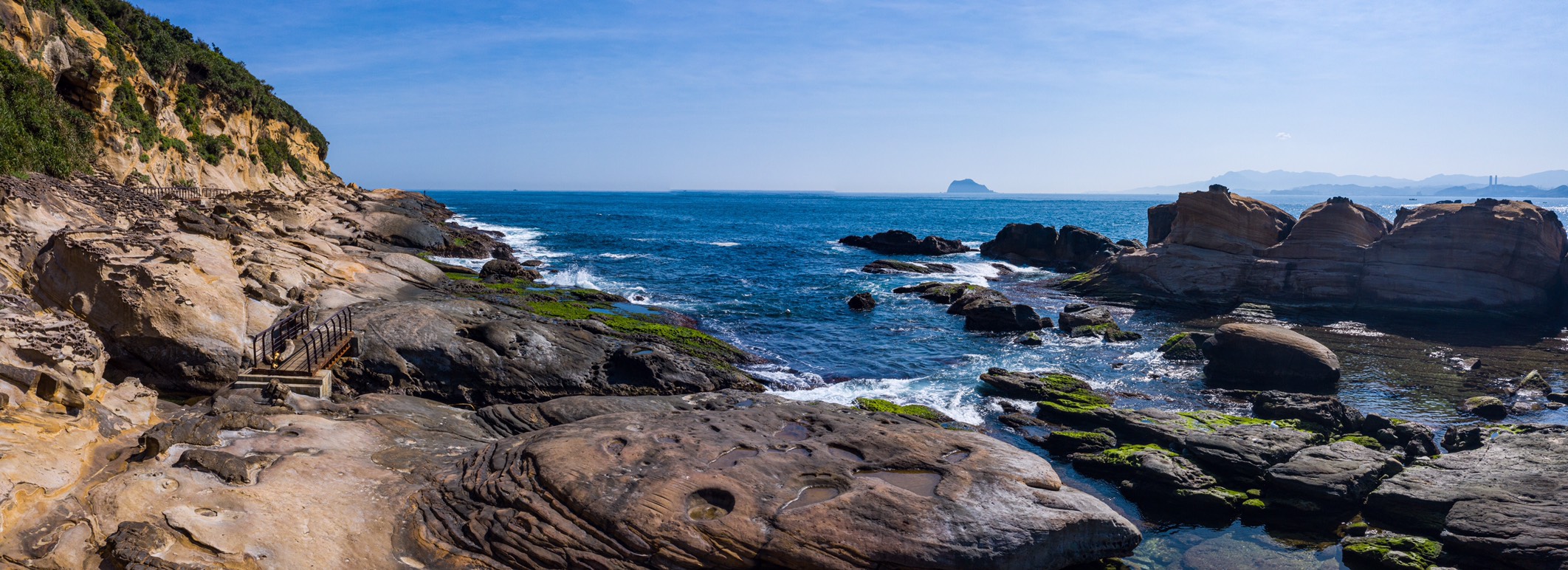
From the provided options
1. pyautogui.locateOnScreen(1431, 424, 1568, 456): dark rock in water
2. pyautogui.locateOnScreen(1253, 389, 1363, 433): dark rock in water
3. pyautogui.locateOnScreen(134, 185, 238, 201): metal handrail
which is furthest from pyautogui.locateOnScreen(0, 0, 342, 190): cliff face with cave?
pyautogui.locateOnScreen(1431, 424, 1568, 456): dark rock in water

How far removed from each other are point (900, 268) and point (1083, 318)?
72.3ft

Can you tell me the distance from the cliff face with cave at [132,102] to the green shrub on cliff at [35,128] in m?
0.06

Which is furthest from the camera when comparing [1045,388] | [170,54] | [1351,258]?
[170,54]

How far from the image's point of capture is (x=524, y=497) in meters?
12.0

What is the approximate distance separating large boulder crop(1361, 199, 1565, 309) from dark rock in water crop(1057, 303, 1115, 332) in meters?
13.7

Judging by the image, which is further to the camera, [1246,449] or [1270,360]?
[1270,360]

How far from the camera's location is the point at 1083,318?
35.8 metres

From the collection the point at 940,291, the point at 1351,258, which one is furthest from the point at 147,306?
the point at 1351,258

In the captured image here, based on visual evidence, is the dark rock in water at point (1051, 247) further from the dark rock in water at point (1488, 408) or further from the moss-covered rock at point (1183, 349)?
the dark rock in water at point (1488, 408)

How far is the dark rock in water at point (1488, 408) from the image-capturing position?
23203mm

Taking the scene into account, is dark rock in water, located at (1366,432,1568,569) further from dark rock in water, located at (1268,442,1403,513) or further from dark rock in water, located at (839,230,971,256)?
dark rock in water, located at (839,230,971,256)

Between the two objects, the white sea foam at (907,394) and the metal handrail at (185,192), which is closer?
the white sea foam at (907,394)

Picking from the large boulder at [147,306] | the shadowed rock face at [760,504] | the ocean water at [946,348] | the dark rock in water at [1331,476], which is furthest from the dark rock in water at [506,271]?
the dark rock in water at [1331,476]

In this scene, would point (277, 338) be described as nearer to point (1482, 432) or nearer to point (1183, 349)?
point (1482, 432)
